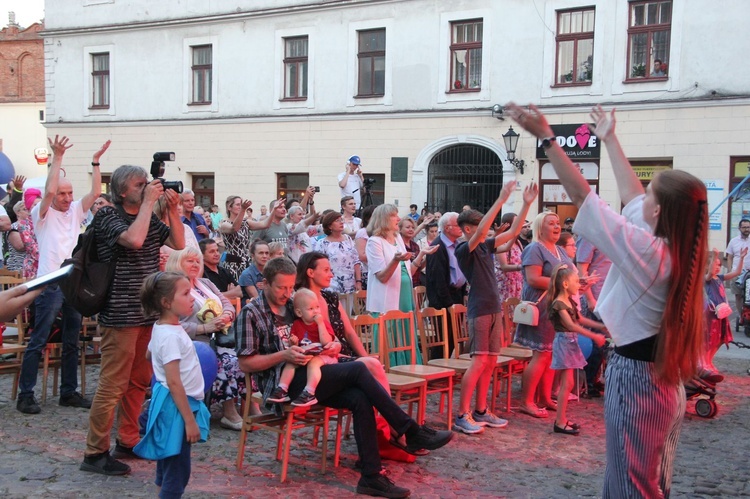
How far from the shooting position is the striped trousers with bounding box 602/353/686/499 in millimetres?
2834

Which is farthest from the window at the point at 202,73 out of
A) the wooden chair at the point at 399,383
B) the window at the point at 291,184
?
the wooden chair at the point at 399,383

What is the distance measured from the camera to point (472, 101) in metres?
19.1

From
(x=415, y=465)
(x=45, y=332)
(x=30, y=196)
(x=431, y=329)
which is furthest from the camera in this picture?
(x=30, y=196)

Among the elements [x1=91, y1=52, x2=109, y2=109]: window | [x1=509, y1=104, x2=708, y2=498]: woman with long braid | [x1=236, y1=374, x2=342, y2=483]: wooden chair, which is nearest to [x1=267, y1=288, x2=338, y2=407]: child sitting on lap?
[x1=236, y1=374, x2=342, y2=483]: wooden chair

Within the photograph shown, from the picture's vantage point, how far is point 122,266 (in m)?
4.95

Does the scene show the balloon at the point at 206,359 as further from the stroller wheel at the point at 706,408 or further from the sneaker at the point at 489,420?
the stroller wheel at the point at 706,408

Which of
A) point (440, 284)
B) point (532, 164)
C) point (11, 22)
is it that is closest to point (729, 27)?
point (532, 164)

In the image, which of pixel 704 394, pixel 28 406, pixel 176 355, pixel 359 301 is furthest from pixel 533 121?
pixel 359 301

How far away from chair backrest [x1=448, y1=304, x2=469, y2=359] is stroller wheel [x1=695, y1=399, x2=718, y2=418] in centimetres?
208

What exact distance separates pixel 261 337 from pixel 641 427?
2.80 m

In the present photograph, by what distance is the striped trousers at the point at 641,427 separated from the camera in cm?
283

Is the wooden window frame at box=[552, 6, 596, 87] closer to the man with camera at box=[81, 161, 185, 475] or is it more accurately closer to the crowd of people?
the crowd of people

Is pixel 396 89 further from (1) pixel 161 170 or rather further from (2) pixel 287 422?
(2) pixel 287 422

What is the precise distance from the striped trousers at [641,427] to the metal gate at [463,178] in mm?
16410
